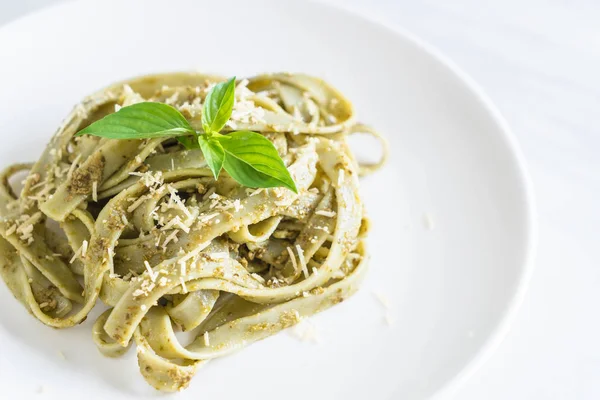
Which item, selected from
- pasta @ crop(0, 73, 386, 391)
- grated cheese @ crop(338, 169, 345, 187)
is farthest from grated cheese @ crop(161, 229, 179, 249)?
grated cheese @ crop(338, 169, 345, 187)

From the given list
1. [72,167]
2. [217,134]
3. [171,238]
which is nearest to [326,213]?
[217,134]

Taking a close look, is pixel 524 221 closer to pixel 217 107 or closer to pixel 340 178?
pixel 340 178

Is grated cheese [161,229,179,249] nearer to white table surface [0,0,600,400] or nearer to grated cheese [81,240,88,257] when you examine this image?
Answer: grated cheese [81,240,88,257]

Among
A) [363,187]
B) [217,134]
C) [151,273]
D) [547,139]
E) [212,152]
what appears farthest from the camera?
[547,139]

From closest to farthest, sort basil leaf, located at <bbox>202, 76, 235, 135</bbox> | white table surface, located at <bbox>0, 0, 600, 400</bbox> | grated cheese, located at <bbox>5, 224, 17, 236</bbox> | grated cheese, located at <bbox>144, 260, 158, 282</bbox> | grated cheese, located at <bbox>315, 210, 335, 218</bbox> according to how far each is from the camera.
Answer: grated cheese, located at <bbox>144, 260, 158, 282</bbox>
basil leaf, located at <bbox>202, 76, 235, 135</bbox>
grated cheese, located at <bbox>5, 224, 17, 236</bbox>
grated cheese, located at <bbox>315, 210, 335, 218</bbox>
white table surface, located at <bbox>0, 0, 600, 400</bbox>

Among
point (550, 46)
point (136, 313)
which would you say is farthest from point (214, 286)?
point (550, 46)

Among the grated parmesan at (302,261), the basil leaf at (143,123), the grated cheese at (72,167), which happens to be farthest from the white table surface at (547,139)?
the grated cheese at (72,167)

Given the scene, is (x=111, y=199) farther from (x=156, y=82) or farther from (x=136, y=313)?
(x=156, y=82)
